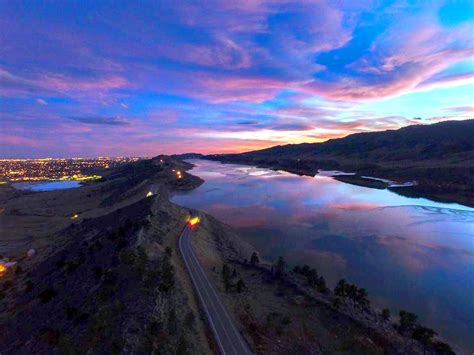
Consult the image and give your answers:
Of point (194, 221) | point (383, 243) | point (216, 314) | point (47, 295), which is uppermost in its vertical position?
point (194, 221)

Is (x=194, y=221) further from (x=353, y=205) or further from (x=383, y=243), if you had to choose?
(x=353, y=205)

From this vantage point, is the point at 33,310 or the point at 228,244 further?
the point at 228,244

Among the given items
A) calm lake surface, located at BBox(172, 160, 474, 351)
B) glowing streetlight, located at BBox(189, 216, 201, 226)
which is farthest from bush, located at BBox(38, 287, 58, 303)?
calm lake surface, located at BBox(172, 160, 474, 351)

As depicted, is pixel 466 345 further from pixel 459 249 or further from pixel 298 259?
pixel 459 249

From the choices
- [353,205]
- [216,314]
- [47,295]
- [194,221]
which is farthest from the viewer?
[353,205]

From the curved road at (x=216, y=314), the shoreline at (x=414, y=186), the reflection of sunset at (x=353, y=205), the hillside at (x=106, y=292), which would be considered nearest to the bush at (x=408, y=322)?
the curved road at (x=216, y=314)

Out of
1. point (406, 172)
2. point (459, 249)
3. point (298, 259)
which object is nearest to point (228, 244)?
point (298, 259)

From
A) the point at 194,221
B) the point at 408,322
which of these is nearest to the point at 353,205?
the point at 194,221
